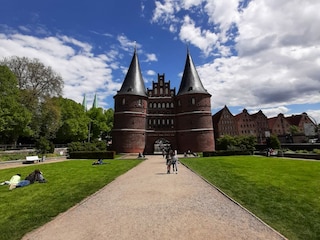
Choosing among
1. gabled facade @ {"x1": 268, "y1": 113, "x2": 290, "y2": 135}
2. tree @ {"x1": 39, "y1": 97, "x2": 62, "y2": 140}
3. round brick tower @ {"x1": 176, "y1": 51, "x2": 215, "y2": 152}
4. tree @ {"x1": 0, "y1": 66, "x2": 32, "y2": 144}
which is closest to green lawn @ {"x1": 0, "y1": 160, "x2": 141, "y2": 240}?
tree @ {"x1": 0, "y1": 66, "x2": 32, "y2": 144}

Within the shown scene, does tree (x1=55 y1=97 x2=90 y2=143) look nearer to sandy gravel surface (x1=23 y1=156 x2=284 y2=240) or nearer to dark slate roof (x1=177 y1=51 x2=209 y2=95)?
dark slate roof (x1=177 y1=51 x2=209 y2=95)

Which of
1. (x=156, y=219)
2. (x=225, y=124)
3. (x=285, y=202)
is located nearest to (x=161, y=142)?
(x=225, y=124)

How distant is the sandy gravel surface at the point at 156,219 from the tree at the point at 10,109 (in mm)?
26316

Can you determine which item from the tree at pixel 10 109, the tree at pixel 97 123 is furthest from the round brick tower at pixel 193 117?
the tree at pixel 10 109

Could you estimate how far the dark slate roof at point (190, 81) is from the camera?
4150 centimetres

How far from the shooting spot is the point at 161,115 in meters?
43.7

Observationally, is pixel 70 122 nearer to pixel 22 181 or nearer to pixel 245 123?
pixel 22 181

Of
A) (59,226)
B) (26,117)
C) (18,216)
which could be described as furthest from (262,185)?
(26,117)

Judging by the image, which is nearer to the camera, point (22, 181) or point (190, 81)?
point (22, 181)

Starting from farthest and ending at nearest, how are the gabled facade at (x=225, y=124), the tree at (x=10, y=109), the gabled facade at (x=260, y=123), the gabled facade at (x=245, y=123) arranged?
the gabled facade at (x=260, y=123), the gabled facade at (x=245, y=123), the gabled facade at (x=225, y=124), the tree at (x=10, y=109)

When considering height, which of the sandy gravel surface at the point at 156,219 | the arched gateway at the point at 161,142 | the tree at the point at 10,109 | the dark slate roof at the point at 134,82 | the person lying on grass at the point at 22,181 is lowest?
the sandy gravel surface at the point at 156,219

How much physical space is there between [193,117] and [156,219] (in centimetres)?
3551

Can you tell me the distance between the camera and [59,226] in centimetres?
553

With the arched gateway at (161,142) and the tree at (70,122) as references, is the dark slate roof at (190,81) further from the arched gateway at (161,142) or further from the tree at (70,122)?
the tree at (70,122)
